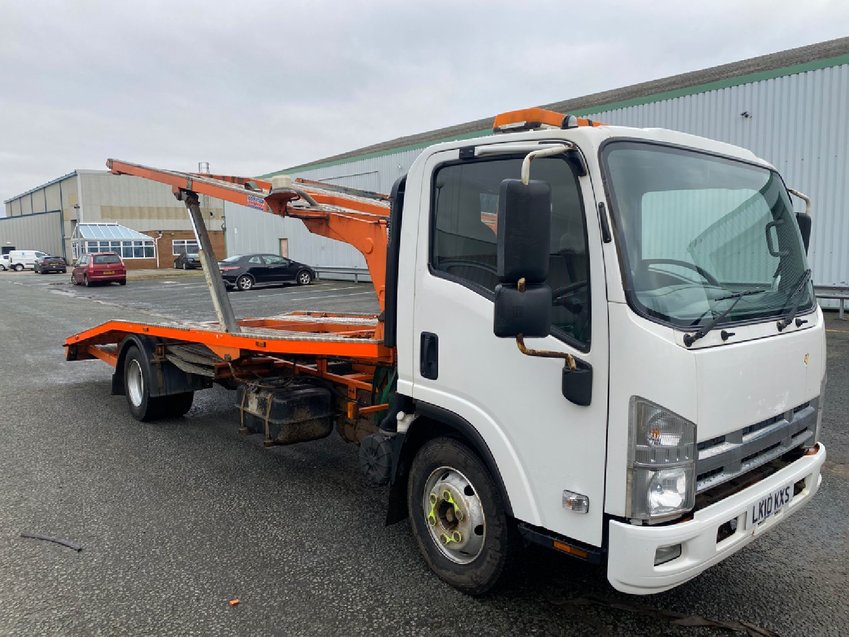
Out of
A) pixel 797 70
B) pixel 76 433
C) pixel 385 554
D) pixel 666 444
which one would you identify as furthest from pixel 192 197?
pixel 797 70

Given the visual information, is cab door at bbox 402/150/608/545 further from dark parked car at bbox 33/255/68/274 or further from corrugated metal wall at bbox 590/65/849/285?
dark parked car at bbox 33/255/68/274

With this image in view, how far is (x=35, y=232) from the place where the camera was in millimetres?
68750

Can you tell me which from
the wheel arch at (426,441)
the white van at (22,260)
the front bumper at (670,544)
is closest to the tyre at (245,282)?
the wheel arch at (426,441)

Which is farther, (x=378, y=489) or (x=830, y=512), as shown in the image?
(x=378, y=489)

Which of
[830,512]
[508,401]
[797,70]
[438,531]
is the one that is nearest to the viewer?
[508,401]

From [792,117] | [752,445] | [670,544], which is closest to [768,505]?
[752,445]

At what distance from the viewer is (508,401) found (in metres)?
2.94

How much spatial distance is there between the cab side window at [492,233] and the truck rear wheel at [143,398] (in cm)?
441

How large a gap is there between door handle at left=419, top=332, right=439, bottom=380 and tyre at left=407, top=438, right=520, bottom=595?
0.37m

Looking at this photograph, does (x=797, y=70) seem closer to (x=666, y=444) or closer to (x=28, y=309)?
(x=666, y=444)

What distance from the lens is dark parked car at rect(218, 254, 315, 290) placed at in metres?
25.4

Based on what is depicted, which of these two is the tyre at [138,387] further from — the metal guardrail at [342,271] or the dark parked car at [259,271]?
the metal guardrail at [342,271]

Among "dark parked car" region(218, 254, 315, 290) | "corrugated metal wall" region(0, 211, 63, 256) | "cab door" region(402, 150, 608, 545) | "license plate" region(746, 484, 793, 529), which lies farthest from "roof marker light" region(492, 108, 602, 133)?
"corrugated metal wall" region(0, 211, 63, 256)

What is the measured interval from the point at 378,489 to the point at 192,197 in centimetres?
331
